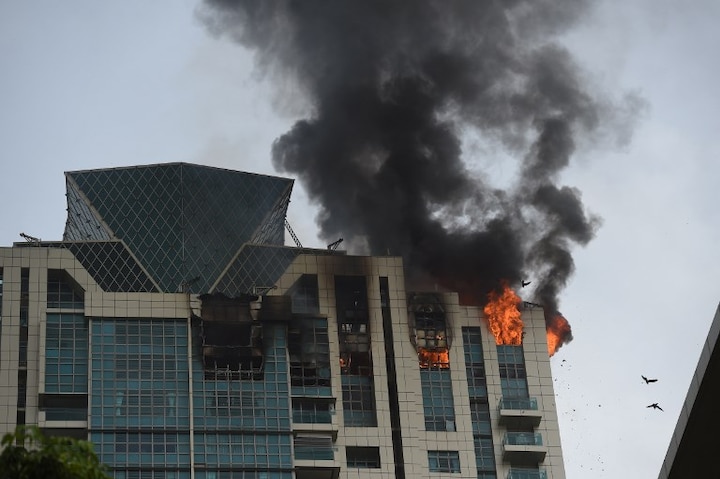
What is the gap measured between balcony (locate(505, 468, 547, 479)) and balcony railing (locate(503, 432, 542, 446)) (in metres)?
2.85

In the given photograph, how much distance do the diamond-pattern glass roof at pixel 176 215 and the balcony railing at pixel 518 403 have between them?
36.9 m

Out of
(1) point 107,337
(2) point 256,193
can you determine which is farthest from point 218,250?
(1) point 107,337

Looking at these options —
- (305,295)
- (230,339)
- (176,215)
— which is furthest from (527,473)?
(176,215)

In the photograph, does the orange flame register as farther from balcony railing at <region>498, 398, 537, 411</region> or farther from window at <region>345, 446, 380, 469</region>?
window at <region>345, 446, 380, 469</region>

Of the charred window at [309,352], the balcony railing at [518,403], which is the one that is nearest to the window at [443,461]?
the balcony railing at [518,403]

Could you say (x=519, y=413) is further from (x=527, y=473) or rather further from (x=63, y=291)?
(x=63, y=291)

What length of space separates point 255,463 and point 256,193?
40526mm

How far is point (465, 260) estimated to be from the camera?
651 feet

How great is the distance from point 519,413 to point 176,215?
4673 centimetres

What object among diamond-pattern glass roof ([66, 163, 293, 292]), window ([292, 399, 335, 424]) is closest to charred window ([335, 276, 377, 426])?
window ([292, 399, 335, 424])

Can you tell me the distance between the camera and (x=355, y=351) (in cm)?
17638

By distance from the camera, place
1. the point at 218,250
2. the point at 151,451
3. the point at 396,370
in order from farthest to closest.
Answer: the point at 218,250
the point at 396,370
the point at 151,451

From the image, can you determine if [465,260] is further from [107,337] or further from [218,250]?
[107,337]

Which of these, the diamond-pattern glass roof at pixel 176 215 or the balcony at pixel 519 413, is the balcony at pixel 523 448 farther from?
the diamond-pattern glass roof at pixel 176 215
